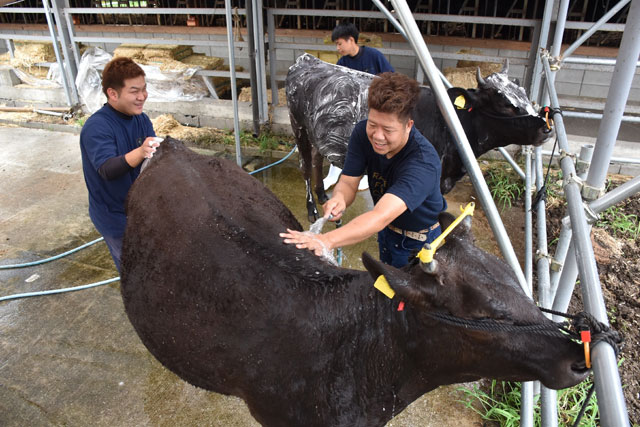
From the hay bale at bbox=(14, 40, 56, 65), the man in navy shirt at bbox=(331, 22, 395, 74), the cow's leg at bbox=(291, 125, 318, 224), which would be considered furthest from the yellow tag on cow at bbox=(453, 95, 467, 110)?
the hay bale at bbox=(14, 40, 56, 65)

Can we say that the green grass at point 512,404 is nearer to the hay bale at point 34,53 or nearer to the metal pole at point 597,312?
the metal pole at point 597,312

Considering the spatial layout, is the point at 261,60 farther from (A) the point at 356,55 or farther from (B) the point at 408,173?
(B) the point at 408,173

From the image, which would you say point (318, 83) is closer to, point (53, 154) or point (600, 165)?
point (600, 165)

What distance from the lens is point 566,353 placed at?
4.46 feet

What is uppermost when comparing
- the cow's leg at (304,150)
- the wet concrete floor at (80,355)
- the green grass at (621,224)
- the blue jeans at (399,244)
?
the blue jeans at (399,244)

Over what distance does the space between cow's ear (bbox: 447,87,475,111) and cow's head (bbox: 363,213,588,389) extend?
246cm

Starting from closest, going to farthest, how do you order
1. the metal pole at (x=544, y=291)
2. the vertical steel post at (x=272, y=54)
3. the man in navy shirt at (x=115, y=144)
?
1. the metal pole at (x=544, y=291)
2. the man in navy shirt at (x=115, y=144)
3. the vertical steel post at (x=272, y=54)

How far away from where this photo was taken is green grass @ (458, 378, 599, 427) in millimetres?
2646

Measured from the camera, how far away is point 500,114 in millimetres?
3846

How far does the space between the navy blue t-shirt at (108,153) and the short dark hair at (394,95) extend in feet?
5.48

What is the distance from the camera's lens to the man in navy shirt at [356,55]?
485 centimetres

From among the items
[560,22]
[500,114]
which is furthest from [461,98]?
[560,22]

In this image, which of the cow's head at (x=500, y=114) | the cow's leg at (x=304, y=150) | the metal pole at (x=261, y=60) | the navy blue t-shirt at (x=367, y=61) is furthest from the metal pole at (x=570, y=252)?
the metal pole at (x=261, y=60)

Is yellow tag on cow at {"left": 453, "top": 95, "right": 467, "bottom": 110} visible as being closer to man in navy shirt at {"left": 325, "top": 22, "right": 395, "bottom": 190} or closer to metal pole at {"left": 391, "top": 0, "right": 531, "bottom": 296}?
man in navy shirt at {"left": 325, "top": 22, "right": 395, "bottom": 190}
